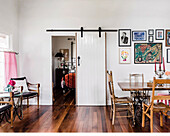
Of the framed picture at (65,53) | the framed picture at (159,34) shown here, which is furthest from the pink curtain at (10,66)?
the framed picture at (159,34)

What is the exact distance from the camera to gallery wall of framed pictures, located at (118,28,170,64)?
4.84 meters

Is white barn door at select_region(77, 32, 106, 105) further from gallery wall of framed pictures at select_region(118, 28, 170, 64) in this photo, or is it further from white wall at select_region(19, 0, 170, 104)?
gallery wall of framed pictures at select_region(118, 28, 170, 64)

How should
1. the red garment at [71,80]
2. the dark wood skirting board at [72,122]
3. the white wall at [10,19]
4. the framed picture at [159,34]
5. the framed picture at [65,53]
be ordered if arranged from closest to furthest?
the dark wood skirting board at [72,122], the white wall at [10,19], the framed picture at [159,34], the red garment at [71,80], the framed picture at [65,53]

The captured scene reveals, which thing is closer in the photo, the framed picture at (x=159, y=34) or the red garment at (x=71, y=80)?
the framed picture at (x=159, y=34)

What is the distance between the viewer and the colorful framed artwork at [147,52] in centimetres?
484

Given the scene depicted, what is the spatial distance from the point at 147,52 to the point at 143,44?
10.8 inches

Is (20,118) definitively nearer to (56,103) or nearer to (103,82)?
(56,103)

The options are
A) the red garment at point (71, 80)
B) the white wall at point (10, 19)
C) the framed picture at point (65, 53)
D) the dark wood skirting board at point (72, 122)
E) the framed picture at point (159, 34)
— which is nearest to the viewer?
the dark wood skirting board at point (72, 122)

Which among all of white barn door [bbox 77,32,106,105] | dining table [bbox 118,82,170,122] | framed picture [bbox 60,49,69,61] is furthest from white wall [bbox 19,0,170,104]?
framed picture [bbox 60,49,69,61]

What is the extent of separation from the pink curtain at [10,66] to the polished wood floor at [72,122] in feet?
3.40

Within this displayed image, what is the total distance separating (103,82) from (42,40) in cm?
232

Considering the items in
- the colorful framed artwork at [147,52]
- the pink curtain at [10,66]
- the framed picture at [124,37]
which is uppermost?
the framed picture at [124,37]

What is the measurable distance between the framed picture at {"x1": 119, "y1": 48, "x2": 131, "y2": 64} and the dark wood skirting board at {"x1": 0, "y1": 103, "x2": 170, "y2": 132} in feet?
5.25

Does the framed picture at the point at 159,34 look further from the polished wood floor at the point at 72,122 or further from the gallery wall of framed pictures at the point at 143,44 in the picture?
the polished wood floor at the point at 72,122
